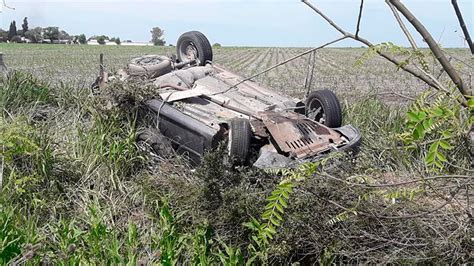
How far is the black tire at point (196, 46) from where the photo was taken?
8.16 metres

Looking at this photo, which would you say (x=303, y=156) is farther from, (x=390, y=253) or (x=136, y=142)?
(x=136, y=142)

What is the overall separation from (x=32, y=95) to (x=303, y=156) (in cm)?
426

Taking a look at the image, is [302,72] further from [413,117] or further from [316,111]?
[413,117]

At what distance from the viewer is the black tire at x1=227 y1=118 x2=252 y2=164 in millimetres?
5438

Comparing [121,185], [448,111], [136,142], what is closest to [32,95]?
[136,142]

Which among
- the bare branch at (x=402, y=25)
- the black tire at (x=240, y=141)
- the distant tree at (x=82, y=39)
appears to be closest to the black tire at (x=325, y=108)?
the black tire at (x=240, y=141)

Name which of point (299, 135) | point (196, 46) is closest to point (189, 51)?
point (196, 46)

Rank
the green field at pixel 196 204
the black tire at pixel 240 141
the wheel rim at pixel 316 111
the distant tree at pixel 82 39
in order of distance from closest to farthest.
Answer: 1. the green field at pixel 196 204
2. the black tire at pixel 240 141
3. the wheel rim at pixel 316 111
4. the distant tree at pixel 82 39

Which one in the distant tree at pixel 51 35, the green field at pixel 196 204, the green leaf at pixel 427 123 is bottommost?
the distant tree at pixel 51 35

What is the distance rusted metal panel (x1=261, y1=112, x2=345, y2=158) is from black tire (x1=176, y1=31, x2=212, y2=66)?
7.86ft

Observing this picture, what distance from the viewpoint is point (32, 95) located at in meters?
7.69

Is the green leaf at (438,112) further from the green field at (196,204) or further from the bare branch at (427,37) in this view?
the green field at (196,204)

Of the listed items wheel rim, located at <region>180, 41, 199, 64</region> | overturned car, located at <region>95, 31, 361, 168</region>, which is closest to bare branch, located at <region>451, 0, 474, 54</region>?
overturned car, located at <region>95, 31, 361, 168</region>

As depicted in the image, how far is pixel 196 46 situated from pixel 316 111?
2379mm
